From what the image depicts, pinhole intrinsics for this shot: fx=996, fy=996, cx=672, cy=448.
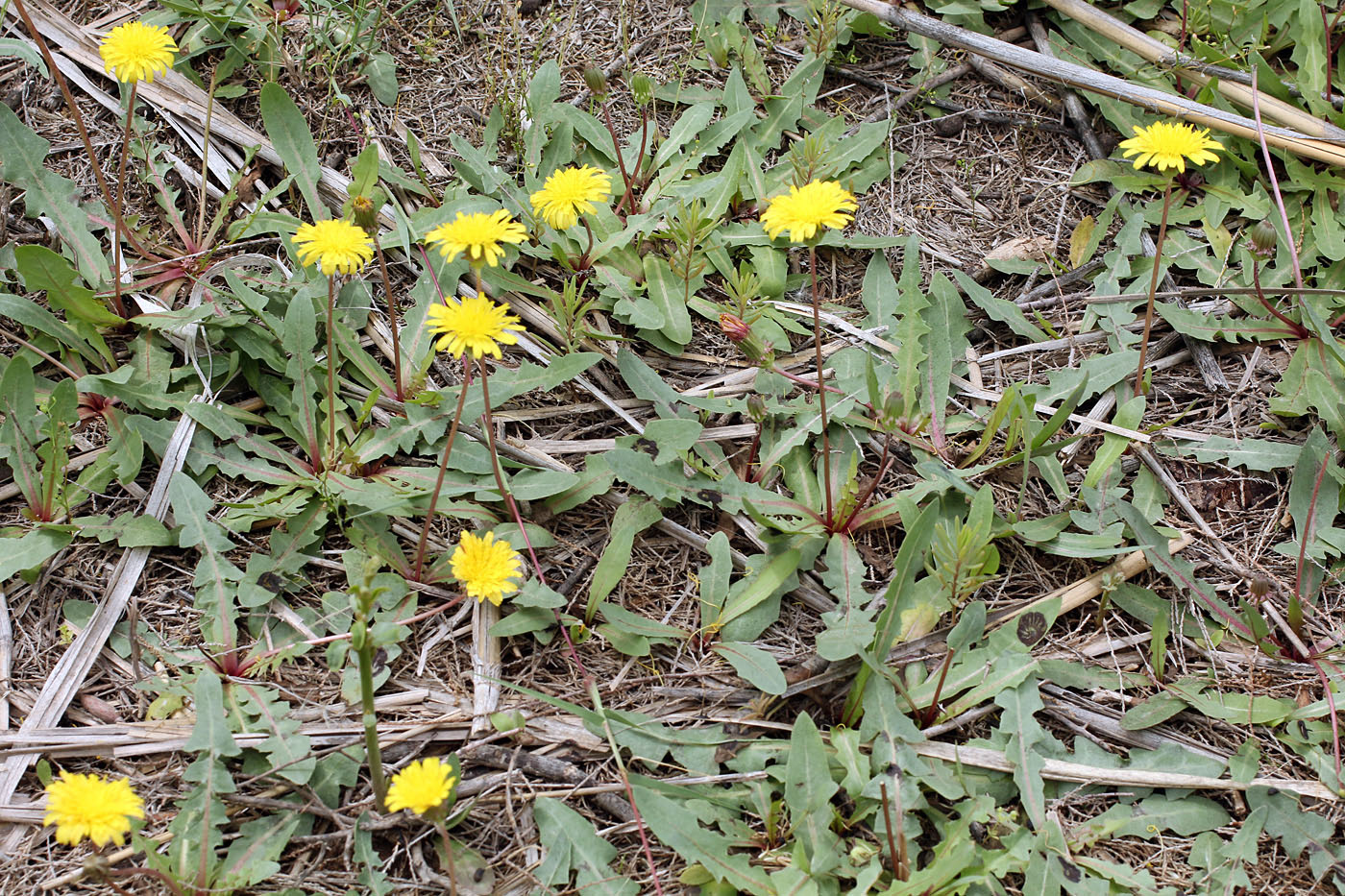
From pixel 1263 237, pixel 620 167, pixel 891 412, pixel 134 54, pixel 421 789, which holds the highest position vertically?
pixel 134 54

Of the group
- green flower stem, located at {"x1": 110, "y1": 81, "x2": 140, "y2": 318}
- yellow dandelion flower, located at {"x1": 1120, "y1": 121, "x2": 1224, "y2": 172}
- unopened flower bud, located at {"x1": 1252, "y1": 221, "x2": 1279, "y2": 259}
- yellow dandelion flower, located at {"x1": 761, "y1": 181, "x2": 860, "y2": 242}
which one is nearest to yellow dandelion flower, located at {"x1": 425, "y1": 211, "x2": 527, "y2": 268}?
yellow dandelion flower, located at {"x1": 761, "y1": 181, "x2": 860, "y2": 242}

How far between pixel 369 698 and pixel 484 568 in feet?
1.26

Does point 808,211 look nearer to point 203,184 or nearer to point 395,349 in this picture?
point 395,349

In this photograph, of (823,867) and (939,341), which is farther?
(939,341)

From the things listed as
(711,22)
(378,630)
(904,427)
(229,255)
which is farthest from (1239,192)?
(229,255)

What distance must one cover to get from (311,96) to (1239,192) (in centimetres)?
297

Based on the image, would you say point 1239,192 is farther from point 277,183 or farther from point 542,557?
point 277,183

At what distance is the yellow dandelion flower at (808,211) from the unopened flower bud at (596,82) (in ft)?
3.77

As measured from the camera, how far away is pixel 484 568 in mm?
2135

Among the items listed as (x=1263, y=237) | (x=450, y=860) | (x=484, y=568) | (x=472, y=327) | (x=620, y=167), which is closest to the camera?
(x=450, y=860)

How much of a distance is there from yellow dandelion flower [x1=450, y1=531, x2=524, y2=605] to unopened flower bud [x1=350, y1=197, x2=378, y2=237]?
808 millimetres

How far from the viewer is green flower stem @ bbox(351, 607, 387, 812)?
1770 mm

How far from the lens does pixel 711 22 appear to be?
3416 mm

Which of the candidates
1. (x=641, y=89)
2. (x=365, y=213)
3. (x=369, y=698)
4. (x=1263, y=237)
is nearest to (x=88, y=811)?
(x=369, y=698)
